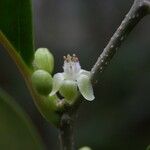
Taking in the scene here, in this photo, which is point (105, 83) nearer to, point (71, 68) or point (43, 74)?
point (71, 68)

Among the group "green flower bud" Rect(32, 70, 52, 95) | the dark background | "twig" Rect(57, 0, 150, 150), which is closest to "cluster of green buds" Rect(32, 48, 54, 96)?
"green flower bud" Rect(32, 70, 52, 95)

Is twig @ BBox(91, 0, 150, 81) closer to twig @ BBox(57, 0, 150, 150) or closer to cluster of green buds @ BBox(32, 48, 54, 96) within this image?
twig @ BBox(57, 0, 150, 150)

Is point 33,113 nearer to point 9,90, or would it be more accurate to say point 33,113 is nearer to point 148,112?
point 9,90

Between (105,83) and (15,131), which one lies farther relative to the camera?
(105,83)

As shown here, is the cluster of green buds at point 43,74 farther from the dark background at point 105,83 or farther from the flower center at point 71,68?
the dark background at point 105,83

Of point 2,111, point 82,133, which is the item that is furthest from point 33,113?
point 2,111

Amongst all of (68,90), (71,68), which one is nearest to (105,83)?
(71,68)

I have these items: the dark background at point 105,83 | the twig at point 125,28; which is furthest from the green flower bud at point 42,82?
the dark background at point 105,83
